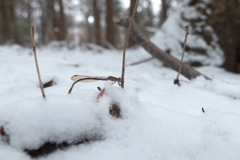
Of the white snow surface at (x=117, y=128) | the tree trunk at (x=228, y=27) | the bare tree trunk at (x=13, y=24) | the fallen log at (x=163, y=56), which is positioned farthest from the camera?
the bare tree trunk at (x=13, y=24)

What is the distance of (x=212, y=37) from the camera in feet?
7.88

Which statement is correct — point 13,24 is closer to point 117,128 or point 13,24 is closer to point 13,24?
point 13,24

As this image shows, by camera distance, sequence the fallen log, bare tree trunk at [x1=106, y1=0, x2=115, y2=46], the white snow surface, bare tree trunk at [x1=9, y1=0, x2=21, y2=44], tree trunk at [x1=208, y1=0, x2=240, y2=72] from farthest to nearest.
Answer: bare tree trunk at [x1=9, y1=0, x2=21, y2=44]
bare tree trunk at [x1=106, y1=0, x2=115, y2=46]
tree trunk at [x1=208, y1=0, x2=240, y2=72]
the fallen log
the white snow surface

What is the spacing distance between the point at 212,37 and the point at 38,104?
239 cm

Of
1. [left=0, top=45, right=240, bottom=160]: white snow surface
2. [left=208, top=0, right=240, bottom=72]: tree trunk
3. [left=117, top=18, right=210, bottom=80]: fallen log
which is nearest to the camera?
[left=0, top=45, right=240, bottom=160]: white snow surface

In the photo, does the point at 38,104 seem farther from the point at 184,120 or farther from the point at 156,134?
the point at 184,120

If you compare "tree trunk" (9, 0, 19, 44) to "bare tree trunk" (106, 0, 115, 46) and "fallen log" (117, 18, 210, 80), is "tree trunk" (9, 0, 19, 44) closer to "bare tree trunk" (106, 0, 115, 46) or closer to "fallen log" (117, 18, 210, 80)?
"bare tree trunk" (106, 0, 115, 46)

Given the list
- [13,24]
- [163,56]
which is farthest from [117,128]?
[13,24]

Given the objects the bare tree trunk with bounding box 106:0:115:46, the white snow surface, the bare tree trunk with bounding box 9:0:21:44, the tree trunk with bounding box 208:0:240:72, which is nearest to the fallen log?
the white snow surface

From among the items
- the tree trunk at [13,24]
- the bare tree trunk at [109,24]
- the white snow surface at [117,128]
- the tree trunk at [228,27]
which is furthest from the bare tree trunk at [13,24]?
the white snow surface at [117,128]

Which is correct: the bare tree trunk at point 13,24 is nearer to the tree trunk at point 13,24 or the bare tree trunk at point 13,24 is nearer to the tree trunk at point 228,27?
the tree trunk at point 13,24

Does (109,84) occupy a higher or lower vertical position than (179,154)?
higher

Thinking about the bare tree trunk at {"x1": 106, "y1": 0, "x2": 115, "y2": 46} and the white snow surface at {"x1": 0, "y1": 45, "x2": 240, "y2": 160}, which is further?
the bare tree trunk at {"x1": 106, "y1": 0, "x2": 115, "y2": 46}

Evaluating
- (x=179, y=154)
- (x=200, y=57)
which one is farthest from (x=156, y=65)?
(x=179, y=154)
